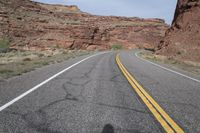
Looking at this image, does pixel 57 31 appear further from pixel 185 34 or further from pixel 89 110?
pixel 89 110

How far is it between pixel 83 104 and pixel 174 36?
129ft

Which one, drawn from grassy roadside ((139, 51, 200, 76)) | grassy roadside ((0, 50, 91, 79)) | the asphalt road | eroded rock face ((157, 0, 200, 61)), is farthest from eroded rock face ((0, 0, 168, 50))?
the asphalt road

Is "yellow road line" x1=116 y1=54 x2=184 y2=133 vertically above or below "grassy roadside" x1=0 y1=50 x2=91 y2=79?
above

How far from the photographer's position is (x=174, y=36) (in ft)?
139

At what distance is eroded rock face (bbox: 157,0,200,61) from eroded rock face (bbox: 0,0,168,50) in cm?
2813

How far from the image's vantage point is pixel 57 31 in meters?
63.7

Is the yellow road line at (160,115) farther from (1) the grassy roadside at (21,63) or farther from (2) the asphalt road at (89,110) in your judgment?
(1) the grassy roadside at (21,63)

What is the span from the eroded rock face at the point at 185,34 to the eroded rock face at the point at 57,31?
2813cm

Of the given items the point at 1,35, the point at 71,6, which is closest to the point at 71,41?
the point at 1,35

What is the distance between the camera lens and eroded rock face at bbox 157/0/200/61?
3553 cm

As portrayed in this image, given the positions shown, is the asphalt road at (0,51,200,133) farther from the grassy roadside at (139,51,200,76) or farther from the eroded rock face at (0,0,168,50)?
the eroded rock face at (0,0,168,50)

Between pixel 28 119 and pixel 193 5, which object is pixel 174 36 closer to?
A: pixel 193 5

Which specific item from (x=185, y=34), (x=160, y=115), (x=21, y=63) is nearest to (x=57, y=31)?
(x=185, y=34)

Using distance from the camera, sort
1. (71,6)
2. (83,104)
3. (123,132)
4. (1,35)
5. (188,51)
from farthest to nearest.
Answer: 1. (71,6)
2. (1,35)
3. (188,51)
4. (83,104)
5. (123,132)
